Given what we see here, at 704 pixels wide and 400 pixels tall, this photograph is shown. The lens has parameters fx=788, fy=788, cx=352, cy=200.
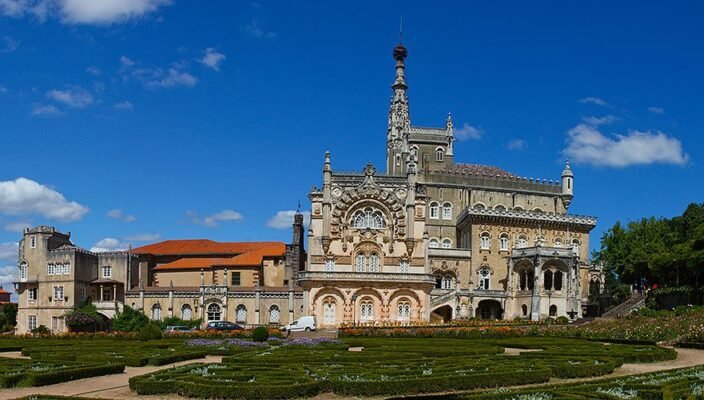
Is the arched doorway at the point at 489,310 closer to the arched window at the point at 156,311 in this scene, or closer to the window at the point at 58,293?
the arched window at the point at 156,311

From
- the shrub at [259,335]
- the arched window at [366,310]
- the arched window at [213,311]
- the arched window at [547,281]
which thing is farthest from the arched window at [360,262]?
the shrub at [259,335]

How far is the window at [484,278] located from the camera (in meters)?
77.6

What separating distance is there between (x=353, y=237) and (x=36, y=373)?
1994 inches

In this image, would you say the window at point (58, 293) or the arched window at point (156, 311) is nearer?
the arched window at point (156, 311)

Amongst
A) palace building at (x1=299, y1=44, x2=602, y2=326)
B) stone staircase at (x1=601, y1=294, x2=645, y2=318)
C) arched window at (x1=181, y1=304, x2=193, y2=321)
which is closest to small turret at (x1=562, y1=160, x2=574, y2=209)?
palace building at (x1=299, y1=44, x2=602, y2=326)

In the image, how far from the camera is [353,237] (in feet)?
239

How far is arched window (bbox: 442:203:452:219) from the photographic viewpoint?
271 ft

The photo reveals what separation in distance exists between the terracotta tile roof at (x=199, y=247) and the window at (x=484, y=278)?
68.2 ft

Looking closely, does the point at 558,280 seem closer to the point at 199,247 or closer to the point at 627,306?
the point at 627,306

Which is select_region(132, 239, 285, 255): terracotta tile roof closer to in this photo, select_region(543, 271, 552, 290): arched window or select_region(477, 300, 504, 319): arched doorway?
select_region(477, 300, 504, 319): arched doorway

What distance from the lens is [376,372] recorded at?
23.2m

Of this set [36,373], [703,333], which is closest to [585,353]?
[703,333]

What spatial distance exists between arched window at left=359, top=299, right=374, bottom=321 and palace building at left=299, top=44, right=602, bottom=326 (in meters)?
0.09

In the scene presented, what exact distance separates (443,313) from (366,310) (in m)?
9.17
